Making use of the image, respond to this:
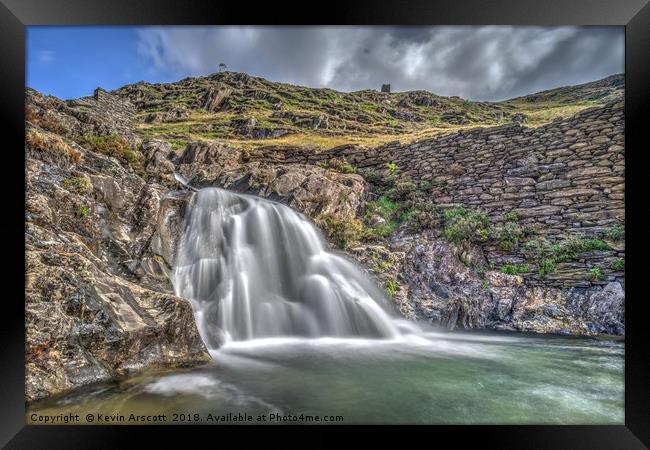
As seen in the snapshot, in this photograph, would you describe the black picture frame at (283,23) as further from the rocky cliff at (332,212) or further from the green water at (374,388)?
the rocky cliff at (332,212)

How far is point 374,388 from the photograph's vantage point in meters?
3.19

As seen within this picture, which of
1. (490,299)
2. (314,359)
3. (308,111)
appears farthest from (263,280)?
(308,111)

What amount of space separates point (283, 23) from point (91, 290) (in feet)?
10.1

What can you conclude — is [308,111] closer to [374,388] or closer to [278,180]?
[278,180]

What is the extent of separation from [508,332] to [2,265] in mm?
6592

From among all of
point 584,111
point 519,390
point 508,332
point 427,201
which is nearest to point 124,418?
point 519,390

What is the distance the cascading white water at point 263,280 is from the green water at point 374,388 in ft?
1.26

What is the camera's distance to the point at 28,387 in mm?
2654

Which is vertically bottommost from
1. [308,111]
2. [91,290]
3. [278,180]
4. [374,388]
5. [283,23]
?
[374,388]

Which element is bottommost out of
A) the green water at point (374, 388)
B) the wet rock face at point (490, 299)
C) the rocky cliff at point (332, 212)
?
the green water at point (374, 388)

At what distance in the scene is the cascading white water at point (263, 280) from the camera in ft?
14.4

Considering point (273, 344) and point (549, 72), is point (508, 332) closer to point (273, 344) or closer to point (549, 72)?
point (273, 344)

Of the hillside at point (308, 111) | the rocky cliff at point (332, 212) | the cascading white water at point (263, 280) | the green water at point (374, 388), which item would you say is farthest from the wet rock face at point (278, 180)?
the green water at point (374, 388)

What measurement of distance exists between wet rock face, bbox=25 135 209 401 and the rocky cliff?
0.6 inches
